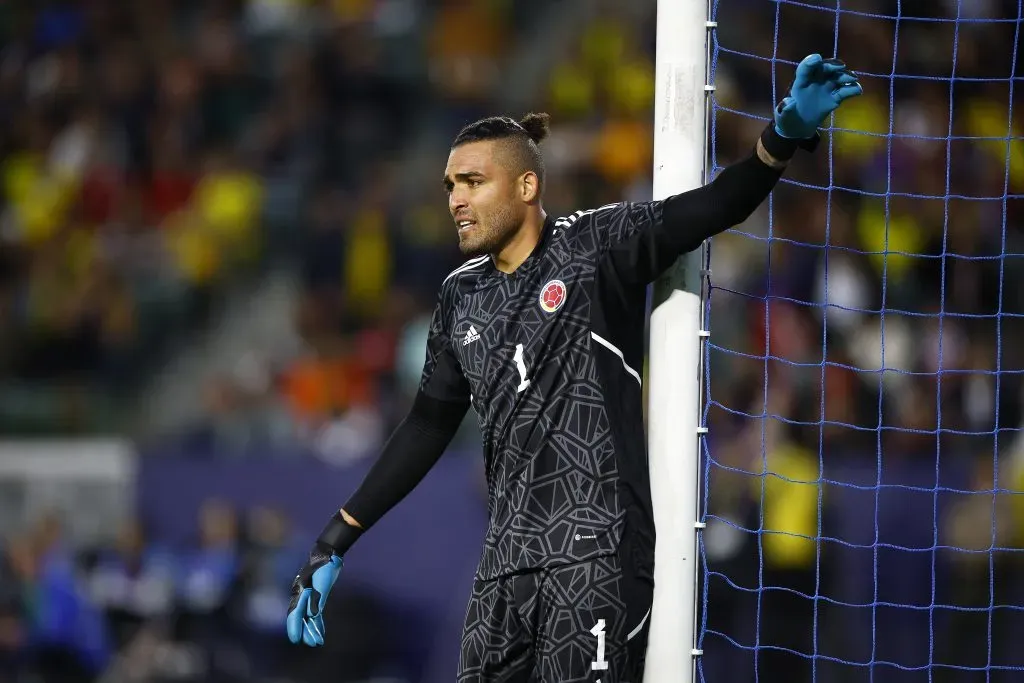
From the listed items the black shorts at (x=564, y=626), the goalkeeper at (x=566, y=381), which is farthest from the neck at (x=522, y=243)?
the black shorts at (x=564, y=626)

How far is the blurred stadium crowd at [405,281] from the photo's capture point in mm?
6742

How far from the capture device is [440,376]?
380cm

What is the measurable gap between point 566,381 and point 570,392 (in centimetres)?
3

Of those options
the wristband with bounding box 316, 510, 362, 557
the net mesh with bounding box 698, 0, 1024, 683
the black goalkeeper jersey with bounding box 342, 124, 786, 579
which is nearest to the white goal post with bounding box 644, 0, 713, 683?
the black goalkeeper jersey with bounding box 342, 124, 786, 579

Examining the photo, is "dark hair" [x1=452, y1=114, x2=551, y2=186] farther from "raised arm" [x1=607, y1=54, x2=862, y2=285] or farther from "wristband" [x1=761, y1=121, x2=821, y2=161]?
"wristband" [x1=761, y1=121, x2=821, y2=161]

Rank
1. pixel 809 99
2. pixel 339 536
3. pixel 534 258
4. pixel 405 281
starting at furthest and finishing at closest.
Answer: pixel 405 281 → pixel 339 536 → pixel 534 258 → pixel 809 99

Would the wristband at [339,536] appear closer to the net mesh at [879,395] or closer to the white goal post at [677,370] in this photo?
the white goal post at [677,370]

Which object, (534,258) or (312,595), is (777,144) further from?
(312,595)

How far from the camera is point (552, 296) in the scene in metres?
3.46

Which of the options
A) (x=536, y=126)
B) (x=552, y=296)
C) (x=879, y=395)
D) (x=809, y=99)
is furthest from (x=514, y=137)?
(x=879, y=395)

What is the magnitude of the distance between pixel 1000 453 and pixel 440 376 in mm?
4004

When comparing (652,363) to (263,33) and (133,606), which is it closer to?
(133,606)

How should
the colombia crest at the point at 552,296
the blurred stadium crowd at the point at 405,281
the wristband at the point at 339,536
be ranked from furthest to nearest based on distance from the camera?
1. the blurred stadium crowd at the point at 405,281
2. the wristband at the point at 339,536
3. the colombia crest at the point at 552,296

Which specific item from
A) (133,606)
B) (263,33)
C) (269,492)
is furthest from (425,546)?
(263,33)
